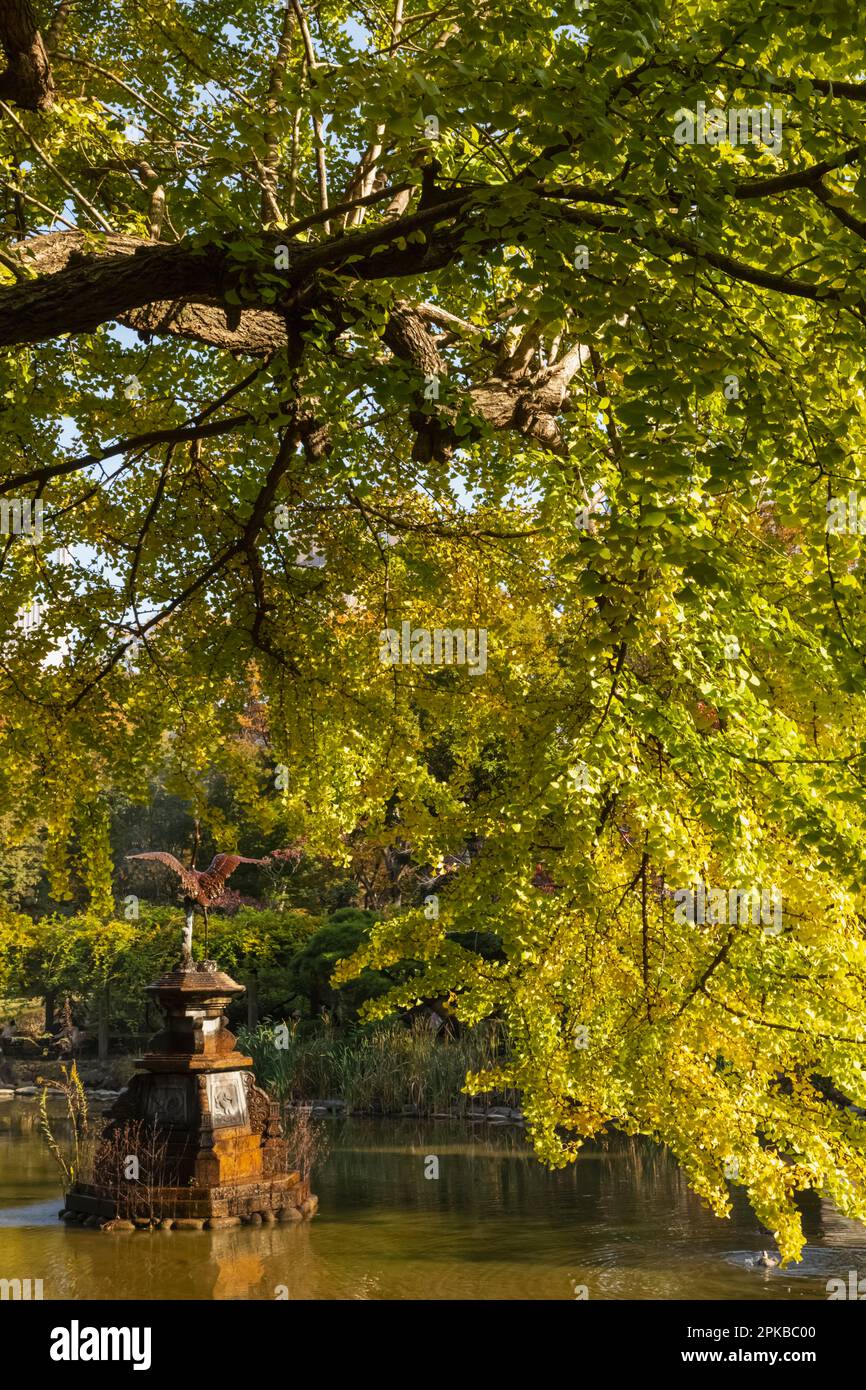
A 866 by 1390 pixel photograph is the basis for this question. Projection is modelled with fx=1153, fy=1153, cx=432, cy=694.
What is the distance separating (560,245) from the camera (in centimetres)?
310

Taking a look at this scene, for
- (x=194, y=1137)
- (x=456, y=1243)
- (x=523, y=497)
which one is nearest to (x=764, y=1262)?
(x=456, y=1243)

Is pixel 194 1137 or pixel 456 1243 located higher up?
pixel 194 1137

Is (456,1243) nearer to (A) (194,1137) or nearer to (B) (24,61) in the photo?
(A) (194,1137)

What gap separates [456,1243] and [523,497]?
18.6 ft

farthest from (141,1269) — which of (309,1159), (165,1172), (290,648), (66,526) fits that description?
(66,526)

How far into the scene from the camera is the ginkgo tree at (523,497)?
327 centimetres

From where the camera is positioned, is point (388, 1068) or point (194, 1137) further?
point (388, 1068)

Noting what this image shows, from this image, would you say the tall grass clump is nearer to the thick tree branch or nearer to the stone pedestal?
the stone pedestal

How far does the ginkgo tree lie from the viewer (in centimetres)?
327

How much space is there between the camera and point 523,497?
8.11 meters

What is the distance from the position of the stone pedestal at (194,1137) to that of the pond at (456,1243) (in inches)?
11.8

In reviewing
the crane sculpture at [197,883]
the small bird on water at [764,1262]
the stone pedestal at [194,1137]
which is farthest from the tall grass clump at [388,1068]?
the small bird on water at [764,1262]

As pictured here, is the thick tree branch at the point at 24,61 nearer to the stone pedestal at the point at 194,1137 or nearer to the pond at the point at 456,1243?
the pond at the point at 456,1243

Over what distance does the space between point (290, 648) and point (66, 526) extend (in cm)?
180
